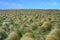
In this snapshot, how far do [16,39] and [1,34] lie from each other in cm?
189

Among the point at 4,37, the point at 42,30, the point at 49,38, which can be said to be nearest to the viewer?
the point at 49,38

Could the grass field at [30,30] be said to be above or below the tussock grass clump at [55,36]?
below

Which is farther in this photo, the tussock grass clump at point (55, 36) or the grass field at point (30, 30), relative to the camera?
the grass field at point (30, 30)

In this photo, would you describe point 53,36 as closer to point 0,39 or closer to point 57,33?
point 57,33

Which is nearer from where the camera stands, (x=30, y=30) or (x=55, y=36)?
(x=55, y=36)

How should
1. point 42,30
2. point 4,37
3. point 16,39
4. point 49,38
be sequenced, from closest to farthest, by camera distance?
1. point 49,38
2. point 16,39
3. point 4,37
4. point 42,30

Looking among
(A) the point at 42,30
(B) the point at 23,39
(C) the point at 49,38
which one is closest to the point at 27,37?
(B) the point at 23,39

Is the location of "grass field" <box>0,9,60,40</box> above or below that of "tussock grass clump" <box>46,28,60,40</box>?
below

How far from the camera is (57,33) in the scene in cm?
1680

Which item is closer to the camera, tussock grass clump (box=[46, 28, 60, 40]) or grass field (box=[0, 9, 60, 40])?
tussock grass clump (box=[46, 28, 60, 40])

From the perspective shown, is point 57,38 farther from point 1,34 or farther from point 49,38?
point 1,34

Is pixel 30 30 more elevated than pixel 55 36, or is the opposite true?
pixel 55 36

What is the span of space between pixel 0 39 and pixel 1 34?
3.75ft

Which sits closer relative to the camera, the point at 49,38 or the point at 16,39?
the point at 49,38
